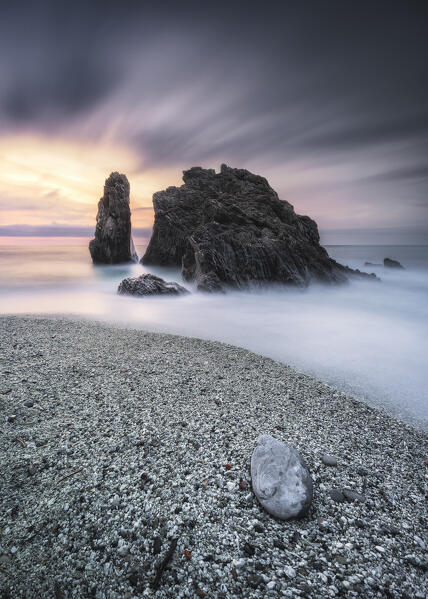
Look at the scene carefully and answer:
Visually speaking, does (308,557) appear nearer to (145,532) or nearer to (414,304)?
(145,532)

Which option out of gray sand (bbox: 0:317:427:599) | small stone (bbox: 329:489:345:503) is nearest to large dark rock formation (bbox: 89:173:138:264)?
gray sand (bbox: 0:317:427:599)

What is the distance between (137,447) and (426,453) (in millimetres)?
3586

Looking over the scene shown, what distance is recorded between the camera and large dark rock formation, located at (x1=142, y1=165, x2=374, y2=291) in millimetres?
17719

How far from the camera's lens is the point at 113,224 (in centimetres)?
3328

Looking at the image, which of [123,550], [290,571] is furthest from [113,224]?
[290,571]

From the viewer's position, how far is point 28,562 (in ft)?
6.77

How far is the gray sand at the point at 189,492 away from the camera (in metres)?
1.97

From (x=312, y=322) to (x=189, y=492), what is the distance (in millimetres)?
9719

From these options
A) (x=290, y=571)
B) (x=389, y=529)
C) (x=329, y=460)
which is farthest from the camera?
(x=329, y=460)

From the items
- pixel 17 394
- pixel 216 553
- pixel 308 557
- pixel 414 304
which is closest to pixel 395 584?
pixel 308 557

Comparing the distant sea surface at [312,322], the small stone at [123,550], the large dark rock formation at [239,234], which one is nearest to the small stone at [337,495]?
the small stone at [123,550]

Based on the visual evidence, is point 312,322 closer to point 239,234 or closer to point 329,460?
point 329,460

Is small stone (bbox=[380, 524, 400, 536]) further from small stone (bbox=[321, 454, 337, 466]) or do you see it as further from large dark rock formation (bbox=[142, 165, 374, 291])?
large dark rock formation (bbox=[142, 165, 374, 291])

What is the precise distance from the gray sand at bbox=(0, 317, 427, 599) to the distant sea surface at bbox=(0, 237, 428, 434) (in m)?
1.59
